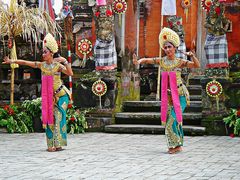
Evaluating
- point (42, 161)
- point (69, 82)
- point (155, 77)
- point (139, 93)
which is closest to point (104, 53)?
point (69, 82)

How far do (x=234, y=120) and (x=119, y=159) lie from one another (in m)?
3.58

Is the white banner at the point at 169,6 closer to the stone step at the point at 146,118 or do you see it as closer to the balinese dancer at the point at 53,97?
the stone step at the point at 146,118

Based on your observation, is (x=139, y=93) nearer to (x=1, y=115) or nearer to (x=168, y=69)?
(x=1, y=115)

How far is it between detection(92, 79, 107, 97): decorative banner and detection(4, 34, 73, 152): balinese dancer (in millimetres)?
2697

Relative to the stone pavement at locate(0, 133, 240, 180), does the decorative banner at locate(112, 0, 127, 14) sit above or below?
above

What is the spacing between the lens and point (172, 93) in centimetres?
870

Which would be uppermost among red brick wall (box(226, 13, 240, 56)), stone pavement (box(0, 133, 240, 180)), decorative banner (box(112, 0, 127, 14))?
decorative banner (box(112, 0, 127, 14))

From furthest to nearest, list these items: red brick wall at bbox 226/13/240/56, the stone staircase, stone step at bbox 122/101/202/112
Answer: stone step at bbox 122/101/202/112 → red brick wall at bbox 226/13/240/56 → the stone staircase

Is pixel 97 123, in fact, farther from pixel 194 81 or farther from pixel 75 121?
pixel 194 81

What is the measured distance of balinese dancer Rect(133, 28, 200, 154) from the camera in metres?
8.62

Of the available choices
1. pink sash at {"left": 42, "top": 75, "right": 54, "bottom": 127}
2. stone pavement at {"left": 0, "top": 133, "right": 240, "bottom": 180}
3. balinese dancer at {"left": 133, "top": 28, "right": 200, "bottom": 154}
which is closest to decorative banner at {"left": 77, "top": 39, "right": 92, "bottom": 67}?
stone pavement at {"left": 0, "top": 133, "right": 240, "bottom": 180}

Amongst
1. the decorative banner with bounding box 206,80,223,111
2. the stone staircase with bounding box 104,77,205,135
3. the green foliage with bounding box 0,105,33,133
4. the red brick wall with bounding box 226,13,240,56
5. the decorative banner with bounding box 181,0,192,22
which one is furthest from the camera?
the decorative banner with bounding box 181,0,192,22

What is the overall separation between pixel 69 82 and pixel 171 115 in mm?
4181

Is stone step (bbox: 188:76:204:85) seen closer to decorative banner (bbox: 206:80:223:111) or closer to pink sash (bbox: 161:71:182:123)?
decorative banner (bbox: 206:80:223:111)
